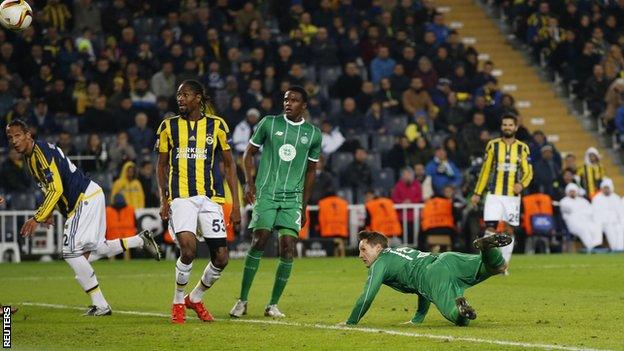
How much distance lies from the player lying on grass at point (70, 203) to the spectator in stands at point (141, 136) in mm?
13995

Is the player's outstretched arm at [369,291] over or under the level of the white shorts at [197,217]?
under

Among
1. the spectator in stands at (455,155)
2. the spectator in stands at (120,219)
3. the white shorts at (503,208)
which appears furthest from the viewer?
the spectator in stands at (455,155)

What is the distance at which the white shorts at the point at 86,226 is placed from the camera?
567 inches

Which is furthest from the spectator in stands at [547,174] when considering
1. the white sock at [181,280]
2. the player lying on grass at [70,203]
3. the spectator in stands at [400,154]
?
the white sock at [181,280]

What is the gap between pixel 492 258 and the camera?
12.4m

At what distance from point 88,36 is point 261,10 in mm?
4626

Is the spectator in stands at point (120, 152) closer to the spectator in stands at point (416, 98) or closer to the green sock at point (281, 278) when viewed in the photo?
the spectator in stands at point (416, 98)

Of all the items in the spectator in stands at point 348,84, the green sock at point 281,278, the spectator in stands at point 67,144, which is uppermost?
the spectator in stands at point 348,84

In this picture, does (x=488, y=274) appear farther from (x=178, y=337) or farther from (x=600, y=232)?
(x=600, y=232)

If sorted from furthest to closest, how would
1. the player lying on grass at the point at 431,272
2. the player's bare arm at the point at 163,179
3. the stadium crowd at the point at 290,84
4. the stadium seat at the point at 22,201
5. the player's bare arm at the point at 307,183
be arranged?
the stadium crowd at the point at 290,84 < the stadium seat at the point at 22,201 < the player's bare arm at the point at 307,183 < the player's bare arm at the point at 163,179 < the player lying on grass at the point at 431,272

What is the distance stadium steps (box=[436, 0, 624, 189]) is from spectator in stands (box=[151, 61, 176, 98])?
958 centimetres

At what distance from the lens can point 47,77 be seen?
29.8 m

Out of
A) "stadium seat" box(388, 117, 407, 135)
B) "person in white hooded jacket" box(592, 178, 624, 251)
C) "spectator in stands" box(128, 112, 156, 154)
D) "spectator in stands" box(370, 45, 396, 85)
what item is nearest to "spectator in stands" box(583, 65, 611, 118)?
"spectator in stands" box(370, 45, 396, 85)

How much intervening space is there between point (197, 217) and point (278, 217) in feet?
3.51
